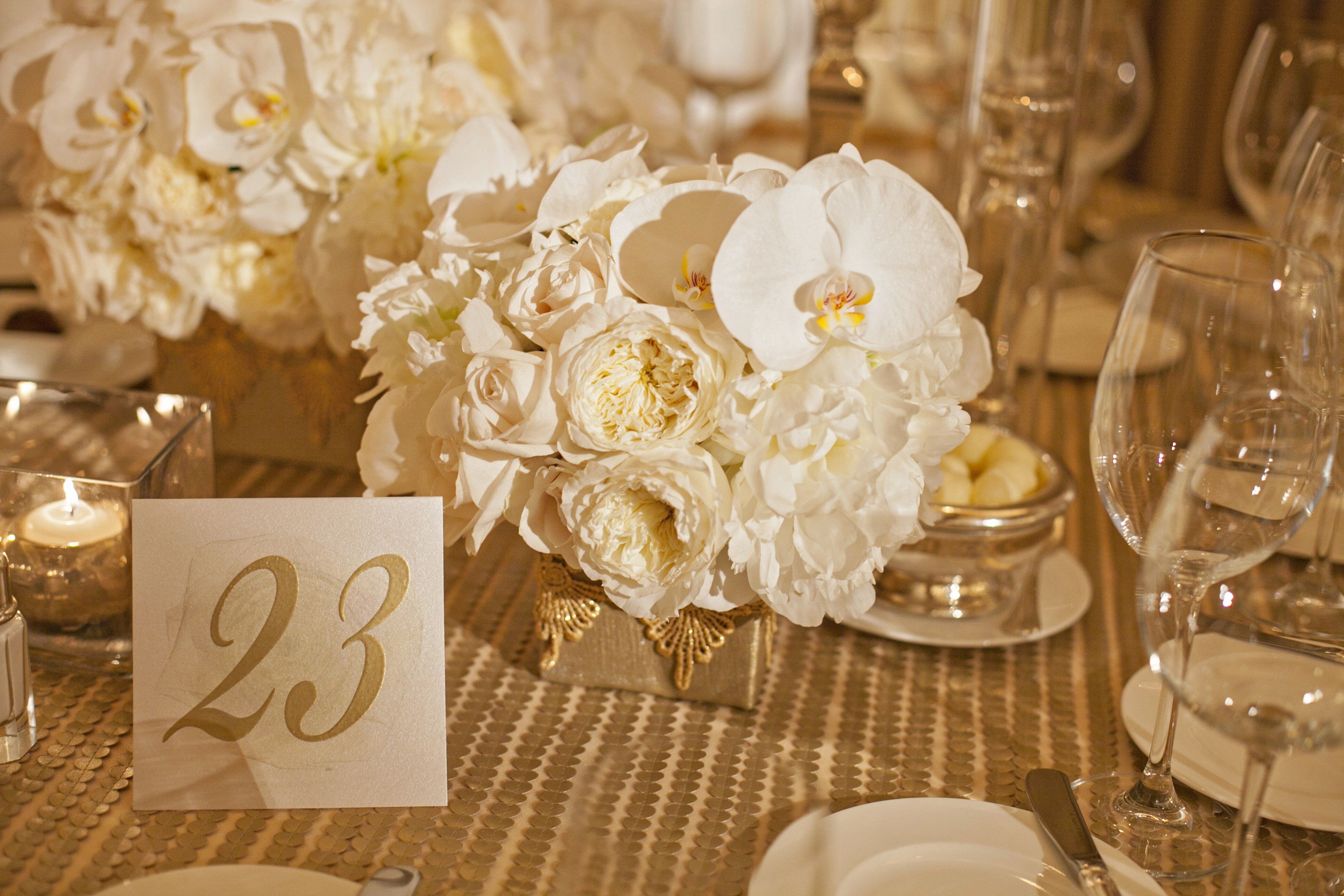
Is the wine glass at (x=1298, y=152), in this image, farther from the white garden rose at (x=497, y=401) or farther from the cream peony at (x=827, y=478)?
the white garden rose at (x=497, y=401)

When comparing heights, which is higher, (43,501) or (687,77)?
(687,77)

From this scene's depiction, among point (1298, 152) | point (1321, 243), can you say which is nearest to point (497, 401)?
point (1321, 243)

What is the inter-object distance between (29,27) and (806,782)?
0.80 m

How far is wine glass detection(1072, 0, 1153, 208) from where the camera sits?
154 centimetres

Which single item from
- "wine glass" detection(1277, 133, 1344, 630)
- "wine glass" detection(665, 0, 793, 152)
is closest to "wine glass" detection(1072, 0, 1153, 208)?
"wine glass" detection(665, 0, 793, 152)

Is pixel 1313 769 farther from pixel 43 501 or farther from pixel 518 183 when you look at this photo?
pixel 43 501

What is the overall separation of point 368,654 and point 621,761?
0.54 feet

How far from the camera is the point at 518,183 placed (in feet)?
2.31

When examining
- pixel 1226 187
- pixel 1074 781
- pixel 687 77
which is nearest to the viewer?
pixel 1074 781

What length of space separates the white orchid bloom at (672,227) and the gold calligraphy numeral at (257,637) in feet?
0.82

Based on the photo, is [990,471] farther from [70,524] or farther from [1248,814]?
[70,524]

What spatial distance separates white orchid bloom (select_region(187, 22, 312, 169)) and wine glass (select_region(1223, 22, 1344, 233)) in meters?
1.04

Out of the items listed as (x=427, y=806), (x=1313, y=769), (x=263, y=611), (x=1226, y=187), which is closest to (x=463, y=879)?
(x=427, y=806)

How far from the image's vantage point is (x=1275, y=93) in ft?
4.09
